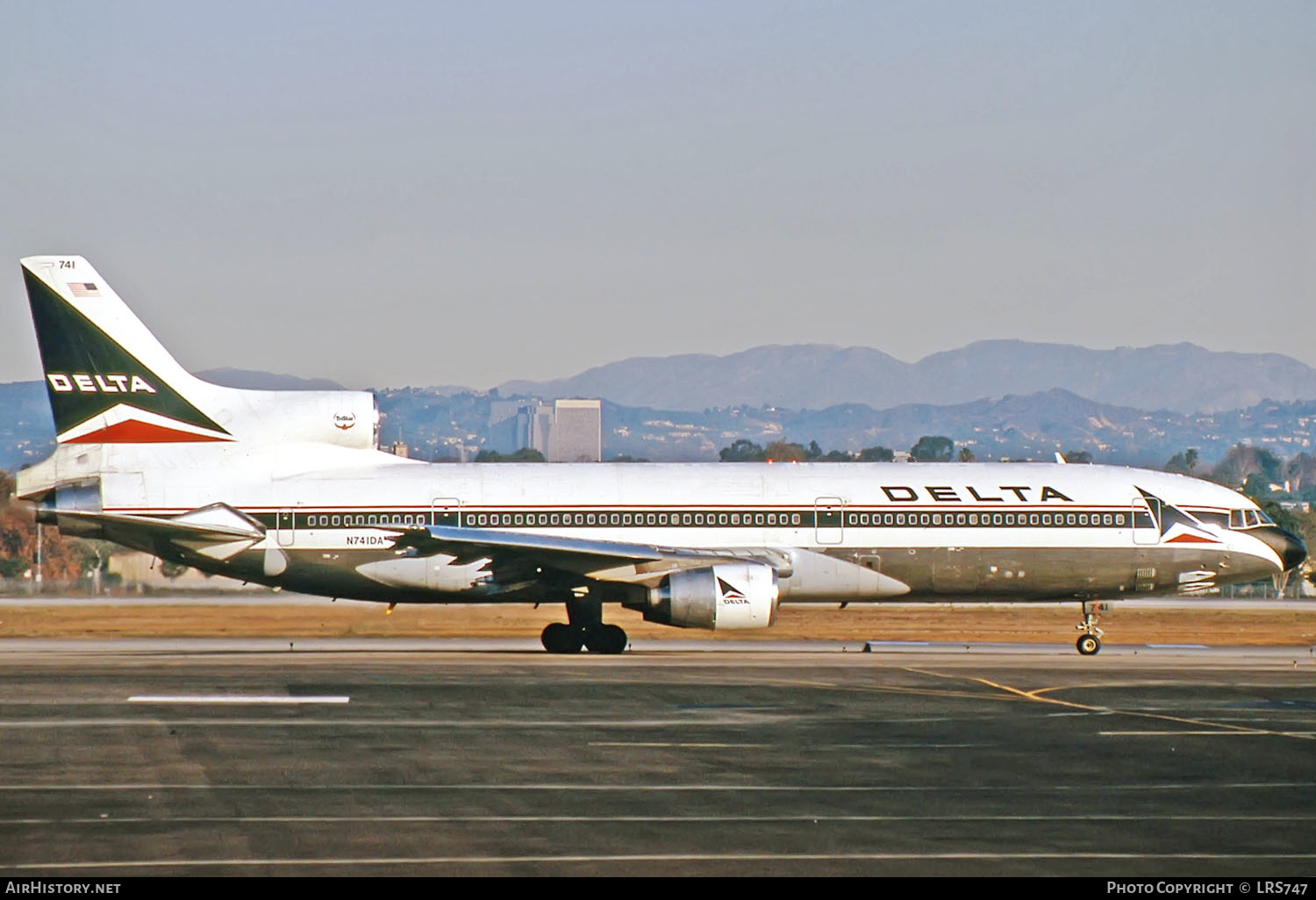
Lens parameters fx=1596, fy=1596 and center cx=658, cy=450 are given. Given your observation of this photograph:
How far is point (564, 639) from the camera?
35969 mm

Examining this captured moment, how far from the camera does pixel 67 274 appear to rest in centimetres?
3541

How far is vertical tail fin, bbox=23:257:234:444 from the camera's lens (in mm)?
35406

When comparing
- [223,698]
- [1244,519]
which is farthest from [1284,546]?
[223,698]

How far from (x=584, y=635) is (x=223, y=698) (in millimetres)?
11592

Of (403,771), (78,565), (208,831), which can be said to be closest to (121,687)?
(403,771)

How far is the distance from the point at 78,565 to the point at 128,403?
186ft

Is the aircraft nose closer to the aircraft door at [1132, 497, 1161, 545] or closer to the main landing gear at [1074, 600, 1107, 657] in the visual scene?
the aircraft door at [1132, 497, 1161, 545]

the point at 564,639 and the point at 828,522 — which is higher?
the point at 828,522

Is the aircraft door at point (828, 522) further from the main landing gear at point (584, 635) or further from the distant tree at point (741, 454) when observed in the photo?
the distant tree at point (741, 454)

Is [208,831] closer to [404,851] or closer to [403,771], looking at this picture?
[404,851]

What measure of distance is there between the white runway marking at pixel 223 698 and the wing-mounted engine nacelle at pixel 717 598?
9.23 meters

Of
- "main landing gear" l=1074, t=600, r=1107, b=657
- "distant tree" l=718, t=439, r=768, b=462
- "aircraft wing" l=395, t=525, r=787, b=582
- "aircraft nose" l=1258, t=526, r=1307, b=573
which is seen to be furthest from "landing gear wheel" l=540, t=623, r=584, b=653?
"distant tree" l=718, t=439, r=768, b=462

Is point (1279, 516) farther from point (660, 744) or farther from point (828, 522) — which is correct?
point (660, 744)

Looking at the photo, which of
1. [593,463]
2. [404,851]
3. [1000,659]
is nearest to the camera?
[404,851]
